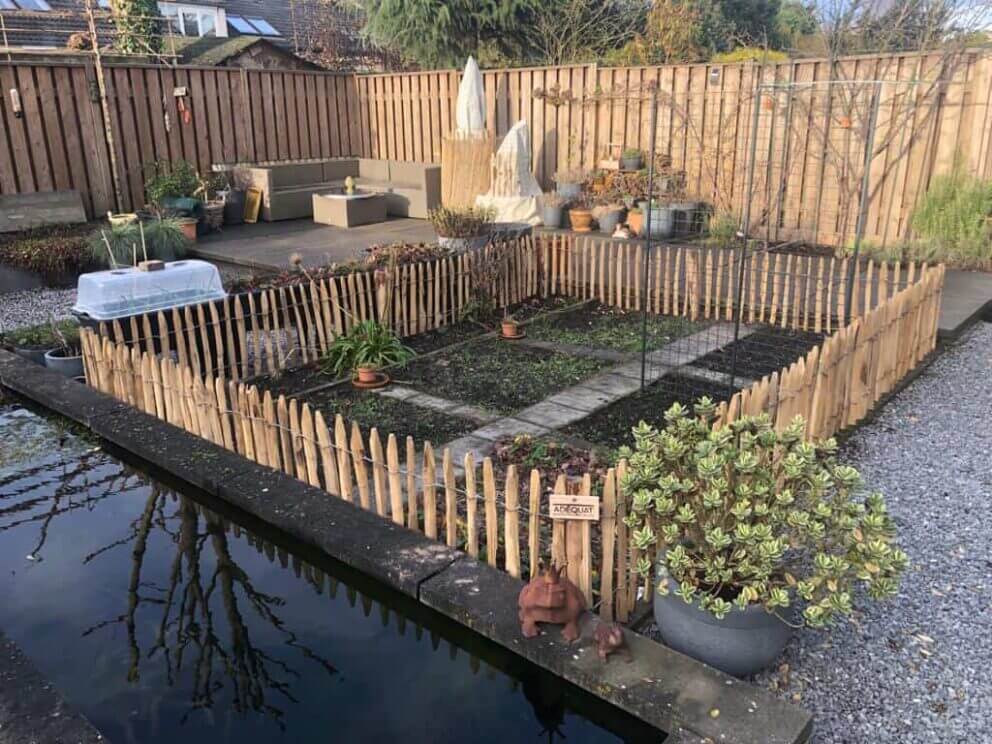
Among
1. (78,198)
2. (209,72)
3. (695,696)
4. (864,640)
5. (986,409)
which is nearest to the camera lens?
(695,696)

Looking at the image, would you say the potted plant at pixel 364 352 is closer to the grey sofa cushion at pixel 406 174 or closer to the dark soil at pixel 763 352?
the dark soil at pixel 763 352

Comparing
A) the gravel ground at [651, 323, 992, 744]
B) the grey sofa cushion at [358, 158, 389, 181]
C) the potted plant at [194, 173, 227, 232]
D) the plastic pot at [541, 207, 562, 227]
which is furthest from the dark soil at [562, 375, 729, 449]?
the grey sofa cushion at [358, 158, 389, 181]

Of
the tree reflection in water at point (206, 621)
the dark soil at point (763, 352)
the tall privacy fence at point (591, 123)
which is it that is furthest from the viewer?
the tall privacy fence at point (591, 123)

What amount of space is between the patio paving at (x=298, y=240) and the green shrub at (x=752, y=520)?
7.25 m

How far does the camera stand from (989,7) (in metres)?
11.9

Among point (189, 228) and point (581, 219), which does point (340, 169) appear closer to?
point (189, 228)

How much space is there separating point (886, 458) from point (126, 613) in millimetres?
4034

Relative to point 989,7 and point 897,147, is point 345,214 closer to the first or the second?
point 897,147

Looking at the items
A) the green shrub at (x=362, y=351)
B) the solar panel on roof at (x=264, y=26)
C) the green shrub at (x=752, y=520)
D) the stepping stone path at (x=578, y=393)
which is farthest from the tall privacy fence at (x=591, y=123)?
the solar panel on roof at (x=264, y=26)

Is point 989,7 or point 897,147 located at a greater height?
Result: point 989,7

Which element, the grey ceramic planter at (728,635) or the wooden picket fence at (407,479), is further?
the wooden picket fence at (407,479)

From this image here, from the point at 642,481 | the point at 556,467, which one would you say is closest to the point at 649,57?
the point at 556,467

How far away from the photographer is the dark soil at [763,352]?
6.10m

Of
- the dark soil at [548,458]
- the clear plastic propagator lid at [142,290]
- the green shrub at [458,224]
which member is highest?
the green shrub at [458,224]
